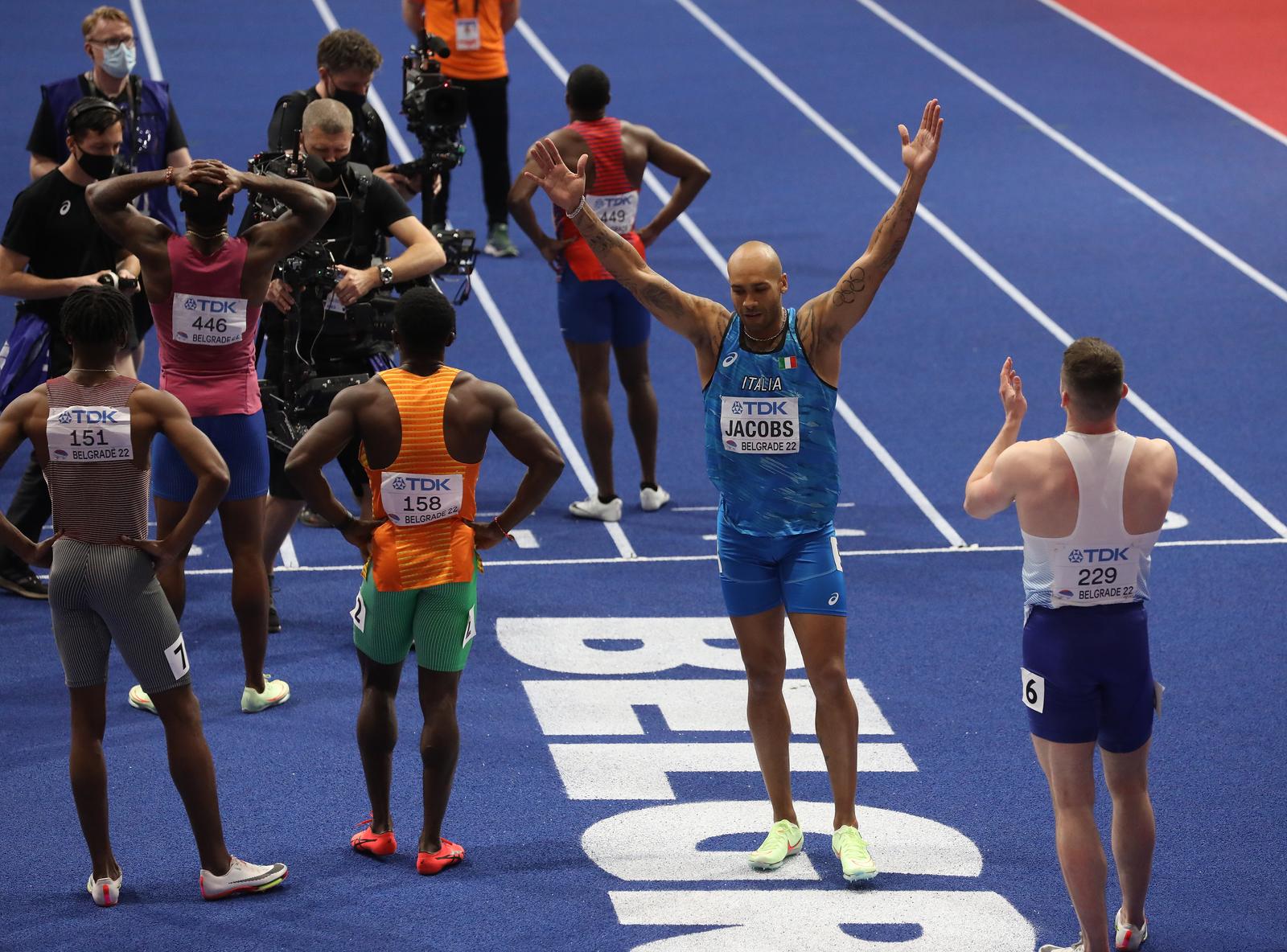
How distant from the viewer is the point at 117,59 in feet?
29.1

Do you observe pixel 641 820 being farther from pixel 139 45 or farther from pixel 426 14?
pixel 139 45

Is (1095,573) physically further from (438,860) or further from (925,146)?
(438,860)

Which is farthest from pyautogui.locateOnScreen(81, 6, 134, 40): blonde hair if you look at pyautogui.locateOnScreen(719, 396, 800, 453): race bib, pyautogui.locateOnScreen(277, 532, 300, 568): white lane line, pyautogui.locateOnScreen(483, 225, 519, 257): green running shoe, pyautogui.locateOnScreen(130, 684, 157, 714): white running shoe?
pyautogui.locateOnScreen(719, 396, 800, 453): race bib

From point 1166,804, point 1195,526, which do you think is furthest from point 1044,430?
point 1166,804

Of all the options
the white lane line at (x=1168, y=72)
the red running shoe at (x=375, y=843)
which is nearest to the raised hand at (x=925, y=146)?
the red running shoe at (x=375, y=843)

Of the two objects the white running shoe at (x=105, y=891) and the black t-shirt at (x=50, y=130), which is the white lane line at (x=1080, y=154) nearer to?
the black t-shirt at (x=50, y=130)

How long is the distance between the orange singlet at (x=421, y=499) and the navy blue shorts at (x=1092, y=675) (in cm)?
176

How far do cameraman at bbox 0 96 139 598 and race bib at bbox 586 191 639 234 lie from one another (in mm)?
2386

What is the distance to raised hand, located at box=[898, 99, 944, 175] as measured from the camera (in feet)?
18.2

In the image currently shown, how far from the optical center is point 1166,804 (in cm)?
624

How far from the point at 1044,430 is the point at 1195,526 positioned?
134cm

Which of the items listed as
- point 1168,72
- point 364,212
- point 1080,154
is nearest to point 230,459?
point 364,212

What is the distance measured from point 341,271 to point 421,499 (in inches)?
73.3

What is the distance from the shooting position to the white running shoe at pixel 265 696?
6.98 m
